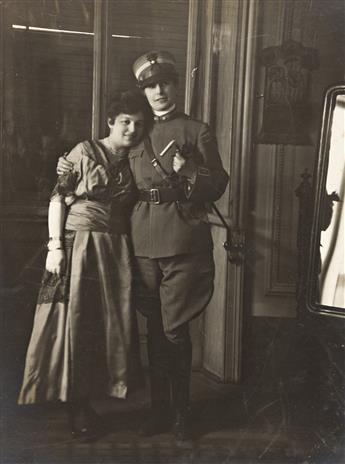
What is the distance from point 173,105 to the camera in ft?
4.78

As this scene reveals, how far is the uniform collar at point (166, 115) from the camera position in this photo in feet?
4.77

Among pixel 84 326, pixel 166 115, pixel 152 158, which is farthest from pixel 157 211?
pixel 84 326

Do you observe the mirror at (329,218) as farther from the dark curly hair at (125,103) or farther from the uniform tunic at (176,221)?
the dark curly hair at (125,103)

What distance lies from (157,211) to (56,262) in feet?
0.96

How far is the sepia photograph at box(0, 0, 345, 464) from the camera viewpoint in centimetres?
144

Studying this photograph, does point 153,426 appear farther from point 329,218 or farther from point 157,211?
point 329,218

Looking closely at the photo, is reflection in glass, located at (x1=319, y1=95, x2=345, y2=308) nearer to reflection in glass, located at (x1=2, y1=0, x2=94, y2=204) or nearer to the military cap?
the military cap

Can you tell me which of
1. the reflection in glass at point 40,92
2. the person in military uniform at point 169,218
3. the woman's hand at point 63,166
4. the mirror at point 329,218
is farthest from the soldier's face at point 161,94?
the mirror at point 329,218

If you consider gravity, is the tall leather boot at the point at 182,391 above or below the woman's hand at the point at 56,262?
below

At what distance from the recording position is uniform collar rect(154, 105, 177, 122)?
57.3 inches

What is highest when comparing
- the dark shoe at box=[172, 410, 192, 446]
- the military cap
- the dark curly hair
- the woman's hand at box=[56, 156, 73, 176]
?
the military cap

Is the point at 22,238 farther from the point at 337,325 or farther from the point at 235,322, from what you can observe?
the point at 337,325

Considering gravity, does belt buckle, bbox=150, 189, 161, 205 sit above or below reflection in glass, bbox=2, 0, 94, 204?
below

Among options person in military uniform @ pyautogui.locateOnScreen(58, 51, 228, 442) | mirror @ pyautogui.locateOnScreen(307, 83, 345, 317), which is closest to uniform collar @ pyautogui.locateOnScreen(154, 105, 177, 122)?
person in military uniform @ pyautogui.locateOnScreen(58, 51, 228, 442)
